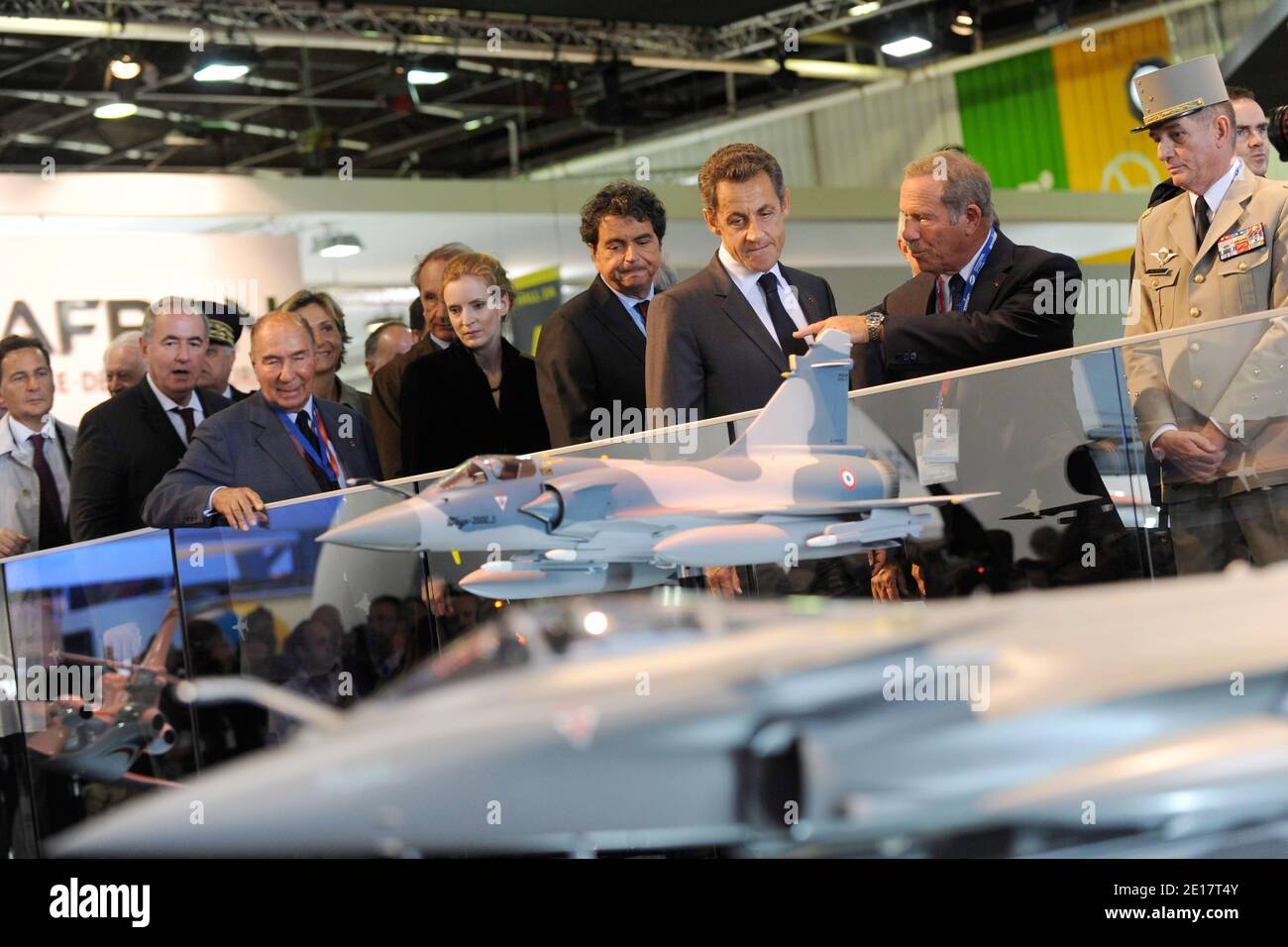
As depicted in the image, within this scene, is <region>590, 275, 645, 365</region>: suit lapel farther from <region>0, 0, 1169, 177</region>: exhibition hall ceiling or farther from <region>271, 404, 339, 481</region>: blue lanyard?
<region>0, 0, 1169, 177</region>: exhibition hall ceiling

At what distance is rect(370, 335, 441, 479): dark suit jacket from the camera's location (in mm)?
4593

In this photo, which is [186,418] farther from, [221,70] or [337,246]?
[337,246]

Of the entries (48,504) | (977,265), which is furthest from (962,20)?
(977,265)

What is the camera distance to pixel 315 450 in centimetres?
403

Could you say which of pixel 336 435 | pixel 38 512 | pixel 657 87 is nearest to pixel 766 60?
pixel 657 87

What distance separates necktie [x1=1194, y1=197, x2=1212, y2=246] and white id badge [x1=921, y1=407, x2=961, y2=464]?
1.17 m

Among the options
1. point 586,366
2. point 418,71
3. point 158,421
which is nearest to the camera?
point 586,366

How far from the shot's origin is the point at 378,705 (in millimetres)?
3127

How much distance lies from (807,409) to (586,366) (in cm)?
132

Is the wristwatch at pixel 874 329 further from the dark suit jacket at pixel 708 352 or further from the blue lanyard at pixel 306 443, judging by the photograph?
the blue lanyard at pixel 306 443

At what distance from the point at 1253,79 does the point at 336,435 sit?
5679mm

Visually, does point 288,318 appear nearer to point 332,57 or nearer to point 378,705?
point 378,705

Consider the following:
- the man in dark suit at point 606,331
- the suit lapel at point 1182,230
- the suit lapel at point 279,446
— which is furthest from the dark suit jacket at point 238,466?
the suit lapel at point 1182,230

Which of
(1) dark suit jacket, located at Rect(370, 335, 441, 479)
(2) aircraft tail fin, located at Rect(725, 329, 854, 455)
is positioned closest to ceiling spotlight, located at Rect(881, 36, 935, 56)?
(1) dark suit jacket, located at Rect(370, 335, 441, 479)
